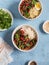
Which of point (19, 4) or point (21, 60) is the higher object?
point (19, 4)

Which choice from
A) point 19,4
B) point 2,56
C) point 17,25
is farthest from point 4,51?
point 19,4

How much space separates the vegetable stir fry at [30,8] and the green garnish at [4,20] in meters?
0.12

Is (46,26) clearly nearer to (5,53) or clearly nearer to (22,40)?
(22,40)

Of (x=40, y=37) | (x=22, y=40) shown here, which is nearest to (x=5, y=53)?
(x=22, y=40)

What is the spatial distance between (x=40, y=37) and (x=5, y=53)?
11.8 inches

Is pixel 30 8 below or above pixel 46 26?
above

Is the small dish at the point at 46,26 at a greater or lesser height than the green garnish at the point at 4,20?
lesser

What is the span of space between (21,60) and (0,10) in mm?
412

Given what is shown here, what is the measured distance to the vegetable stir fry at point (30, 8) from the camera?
182 centimetres

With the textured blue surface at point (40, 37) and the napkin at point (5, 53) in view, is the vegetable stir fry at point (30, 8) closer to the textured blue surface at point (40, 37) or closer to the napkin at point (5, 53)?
the textured blue surface at point (40, 37)

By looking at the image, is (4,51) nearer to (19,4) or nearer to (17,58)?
(17,58)

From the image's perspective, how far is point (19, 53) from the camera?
1.82 metres

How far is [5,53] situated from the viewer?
1.82 metres

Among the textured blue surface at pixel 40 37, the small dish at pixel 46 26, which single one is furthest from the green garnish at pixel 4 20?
the small dish at pixel 46 26
